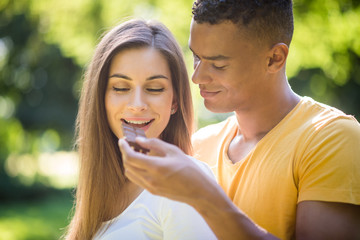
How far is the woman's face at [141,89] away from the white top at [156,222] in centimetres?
48

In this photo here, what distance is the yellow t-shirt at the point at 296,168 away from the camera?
2381 mm

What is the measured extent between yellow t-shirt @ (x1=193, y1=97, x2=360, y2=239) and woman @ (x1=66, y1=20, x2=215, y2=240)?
429mm

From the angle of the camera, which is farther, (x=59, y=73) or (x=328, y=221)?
(x=59, y=73)

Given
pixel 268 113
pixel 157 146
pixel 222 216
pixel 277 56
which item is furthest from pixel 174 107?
pixel 222 216

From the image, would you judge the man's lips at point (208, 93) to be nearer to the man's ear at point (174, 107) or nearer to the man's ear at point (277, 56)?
the man's ear at point (174, 107)

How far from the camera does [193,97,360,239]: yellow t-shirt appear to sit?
7.81ft

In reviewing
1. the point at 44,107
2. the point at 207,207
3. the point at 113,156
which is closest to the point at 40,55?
the point at 44,107

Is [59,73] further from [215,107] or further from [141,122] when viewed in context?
[141,122]

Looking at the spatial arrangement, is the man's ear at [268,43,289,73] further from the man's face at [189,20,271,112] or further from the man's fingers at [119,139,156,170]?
the man's fingers at [119,139,156,170]

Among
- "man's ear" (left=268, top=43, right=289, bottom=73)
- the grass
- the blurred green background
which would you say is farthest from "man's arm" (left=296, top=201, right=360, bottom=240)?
the grass

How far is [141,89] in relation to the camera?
8.88 feet

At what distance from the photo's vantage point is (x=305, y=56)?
7.44 meters

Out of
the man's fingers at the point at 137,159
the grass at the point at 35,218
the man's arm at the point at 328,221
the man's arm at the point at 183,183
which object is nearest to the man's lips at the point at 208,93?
the man's arm at the point at 328,221

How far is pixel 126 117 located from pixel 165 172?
1004mm
